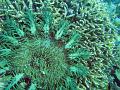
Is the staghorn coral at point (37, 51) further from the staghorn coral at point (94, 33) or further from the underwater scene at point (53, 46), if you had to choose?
the staghorn coral at point (94, 33)

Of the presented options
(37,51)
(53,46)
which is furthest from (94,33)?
(37,51)

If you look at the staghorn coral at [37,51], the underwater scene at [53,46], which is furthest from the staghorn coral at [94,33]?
the staghorn coral at [37,51]

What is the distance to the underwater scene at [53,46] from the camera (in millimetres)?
3312

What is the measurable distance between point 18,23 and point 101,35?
4.26 feet

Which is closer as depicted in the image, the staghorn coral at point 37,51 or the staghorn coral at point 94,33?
the staghorn coral at point 37,51

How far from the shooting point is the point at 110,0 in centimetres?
492

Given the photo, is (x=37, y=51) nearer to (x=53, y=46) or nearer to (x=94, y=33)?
(x=53, y=46)

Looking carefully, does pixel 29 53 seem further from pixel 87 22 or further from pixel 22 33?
pixel 87 22

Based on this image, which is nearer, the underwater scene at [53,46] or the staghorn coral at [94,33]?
the underwater scene at [53,46]

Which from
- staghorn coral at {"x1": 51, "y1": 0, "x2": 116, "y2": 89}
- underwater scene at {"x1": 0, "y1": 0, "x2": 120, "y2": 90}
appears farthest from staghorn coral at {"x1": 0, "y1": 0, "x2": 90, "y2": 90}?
staghorn coral at {"x1": 51, "y1": 0, "x2": 116, "y2": 89}

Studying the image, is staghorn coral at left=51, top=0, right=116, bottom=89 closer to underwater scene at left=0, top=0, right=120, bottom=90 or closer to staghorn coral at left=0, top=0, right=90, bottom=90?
underwater scene at left=0, top=0, right=120, bottom=90

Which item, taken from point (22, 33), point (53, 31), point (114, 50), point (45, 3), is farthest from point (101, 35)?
point (22, 33)

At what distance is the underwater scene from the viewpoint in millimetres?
3312

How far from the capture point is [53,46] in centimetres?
344
